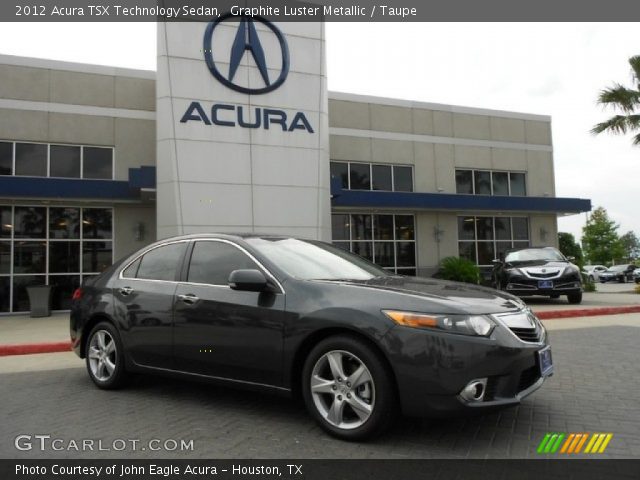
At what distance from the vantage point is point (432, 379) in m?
3.26

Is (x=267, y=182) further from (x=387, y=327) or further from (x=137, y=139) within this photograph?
(x=387, y=327)

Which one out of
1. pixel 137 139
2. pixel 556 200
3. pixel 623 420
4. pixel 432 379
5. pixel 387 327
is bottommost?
pixel 623 420

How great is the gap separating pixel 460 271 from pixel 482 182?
505cm

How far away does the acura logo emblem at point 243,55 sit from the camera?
1380 centimetres

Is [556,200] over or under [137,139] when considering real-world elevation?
under

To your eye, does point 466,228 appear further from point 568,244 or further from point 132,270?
point 568,244

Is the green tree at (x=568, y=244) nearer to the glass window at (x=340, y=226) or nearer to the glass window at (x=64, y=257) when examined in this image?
the glass window at (x=340, y=226)

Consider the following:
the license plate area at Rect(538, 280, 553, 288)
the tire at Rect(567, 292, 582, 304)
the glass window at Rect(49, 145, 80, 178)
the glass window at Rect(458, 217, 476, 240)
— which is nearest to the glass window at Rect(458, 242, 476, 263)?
the glass window at Rect(458, 217, 476, 240)

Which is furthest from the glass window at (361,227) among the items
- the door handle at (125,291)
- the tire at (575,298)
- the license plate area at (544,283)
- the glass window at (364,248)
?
the door handle at (125,291)

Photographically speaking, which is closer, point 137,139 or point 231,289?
point 231,289

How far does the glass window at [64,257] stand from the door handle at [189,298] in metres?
12.2
